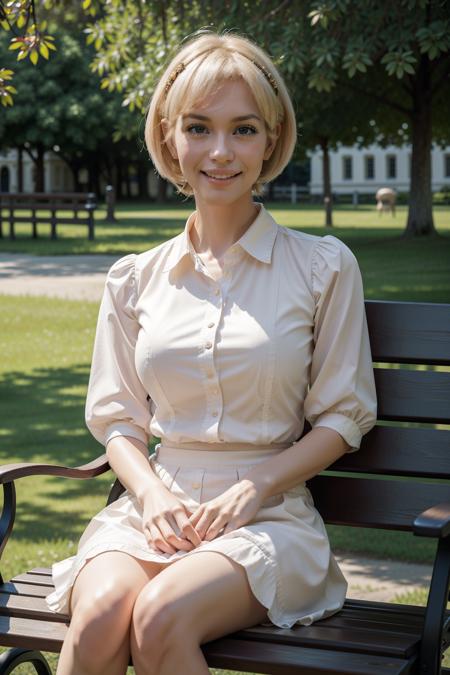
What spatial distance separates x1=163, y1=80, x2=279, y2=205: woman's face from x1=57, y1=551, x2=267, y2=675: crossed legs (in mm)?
1028

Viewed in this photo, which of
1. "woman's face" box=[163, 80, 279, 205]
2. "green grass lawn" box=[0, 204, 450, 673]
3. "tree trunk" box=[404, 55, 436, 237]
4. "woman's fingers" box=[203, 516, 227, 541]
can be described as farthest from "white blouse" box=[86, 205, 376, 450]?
"tree trunk" box=[404, 55, 436, 237]

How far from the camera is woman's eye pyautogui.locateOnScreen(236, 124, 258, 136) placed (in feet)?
11.5

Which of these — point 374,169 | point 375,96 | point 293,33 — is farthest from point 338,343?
point 374,169

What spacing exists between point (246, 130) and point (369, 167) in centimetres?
9370

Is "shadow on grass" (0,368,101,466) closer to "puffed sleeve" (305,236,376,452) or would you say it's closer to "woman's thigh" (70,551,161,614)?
"puffed sleeve" (305,236,376,452)

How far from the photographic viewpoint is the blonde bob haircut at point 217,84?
11.2 feet

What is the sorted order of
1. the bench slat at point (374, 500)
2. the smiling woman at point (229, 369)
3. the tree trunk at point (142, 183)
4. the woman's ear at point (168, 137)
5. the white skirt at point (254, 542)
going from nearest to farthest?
the white skirt at point (254, 542)
the smiling woman at point (229, 369)
the woman's ear at point (168, 137)
the bench slat at point (374, 500)
the tree trunk at point (142, 183)

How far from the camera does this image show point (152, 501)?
3369 mm

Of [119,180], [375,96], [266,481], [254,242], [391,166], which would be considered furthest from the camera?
[391,166]

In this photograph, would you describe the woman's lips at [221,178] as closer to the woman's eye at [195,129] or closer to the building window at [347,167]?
the woman's eye at [195,129]

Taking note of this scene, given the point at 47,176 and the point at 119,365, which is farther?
the point at 47,176

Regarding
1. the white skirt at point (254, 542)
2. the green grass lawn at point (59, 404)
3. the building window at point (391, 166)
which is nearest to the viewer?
the white skirt at point (254, 542)

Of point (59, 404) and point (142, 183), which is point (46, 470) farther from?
point (142, 183)

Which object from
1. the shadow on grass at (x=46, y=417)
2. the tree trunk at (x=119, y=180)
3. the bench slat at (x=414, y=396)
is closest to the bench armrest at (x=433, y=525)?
the bench slat at (x=414, y=396)
